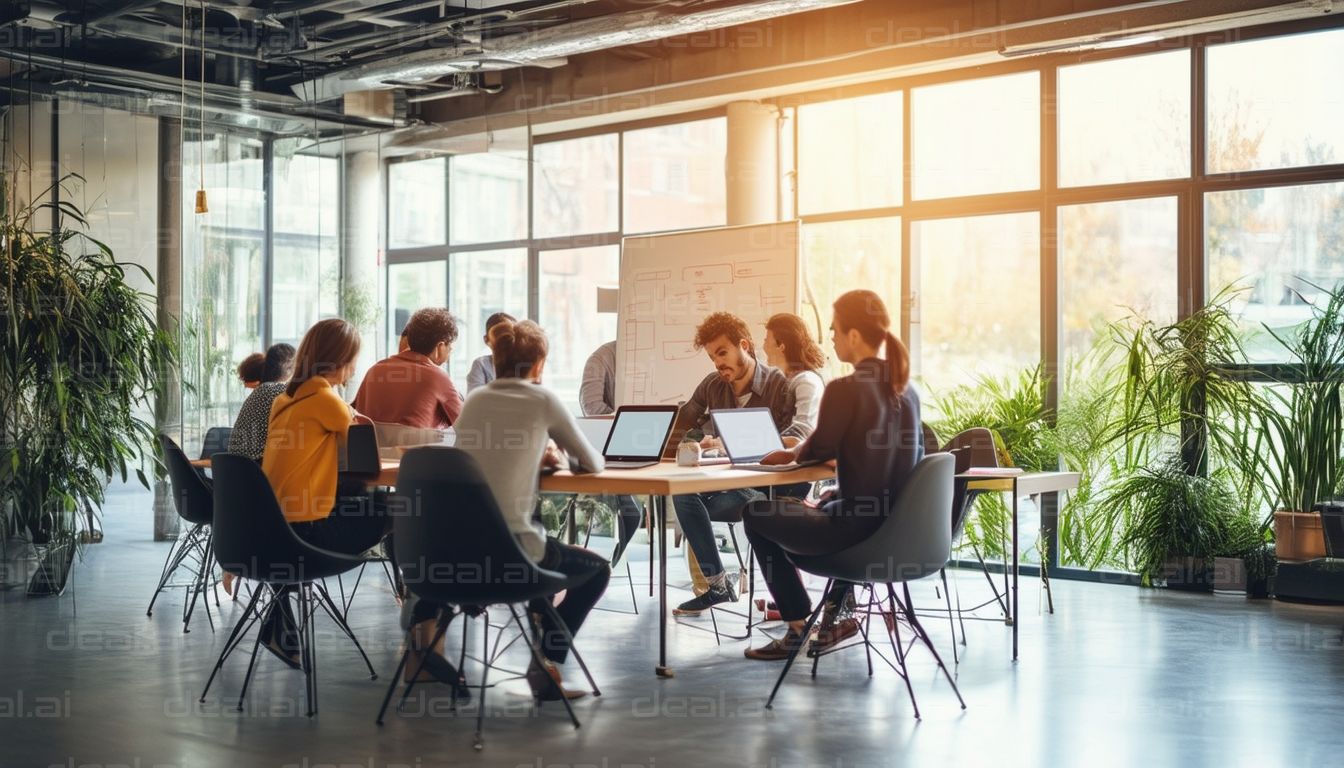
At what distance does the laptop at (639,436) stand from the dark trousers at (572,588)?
0.47 meters

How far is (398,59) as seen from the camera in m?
7.77

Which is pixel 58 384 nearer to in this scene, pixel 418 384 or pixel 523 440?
pixel 418 384

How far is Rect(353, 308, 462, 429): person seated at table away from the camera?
5188mm

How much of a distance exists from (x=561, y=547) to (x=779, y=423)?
1836mm

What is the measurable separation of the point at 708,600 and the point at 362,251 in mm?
4350

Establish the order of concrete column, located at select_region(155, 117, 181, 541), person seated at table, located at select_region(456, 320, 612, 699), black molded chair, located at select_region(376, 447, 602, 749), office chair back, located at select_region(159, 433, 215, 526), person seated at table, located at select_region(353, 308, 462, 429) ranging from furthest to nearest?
concrete column, located at select_region(155, 117, 181, 541), person seated at table, located at select_region(353, 308, 462, 429), office chair back, located at select_region(159, 433, 215, 526), person seated at table, located at select_region(456, 320, 612, 699), black molded chair, located at select_region(376, 447, 602, 749)

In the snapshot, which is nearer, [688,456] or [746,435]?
[688,456]

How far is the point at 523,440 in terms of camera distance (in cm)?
375

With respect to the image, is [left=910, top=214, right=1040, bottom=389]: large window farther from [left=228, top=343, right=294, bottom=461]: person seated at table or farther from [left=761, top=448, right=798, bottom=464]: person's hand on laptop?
[left=228, top=343, right=294, bottom=461]: person seated at table

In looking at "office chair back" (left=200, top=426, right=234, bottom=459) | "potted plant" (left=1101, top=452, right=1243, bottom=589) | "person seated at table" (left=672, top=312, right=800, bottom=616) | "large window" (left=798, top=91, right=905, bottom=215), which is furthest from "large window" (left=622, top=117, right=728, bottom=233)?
"office chair back" (left=200, top=426, right=234, bottom=459)

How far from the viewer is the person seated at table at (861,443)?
4012 mm

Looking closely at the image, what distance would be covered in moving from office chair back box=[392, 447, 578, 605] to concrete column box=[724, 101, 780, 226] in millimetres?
4862

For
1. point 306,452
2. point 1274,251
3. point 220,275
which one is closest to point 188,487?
point 306,452

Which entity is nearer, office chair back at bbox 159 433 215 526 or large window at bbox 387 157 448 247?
office chair back at bbox 159 433 215 526
